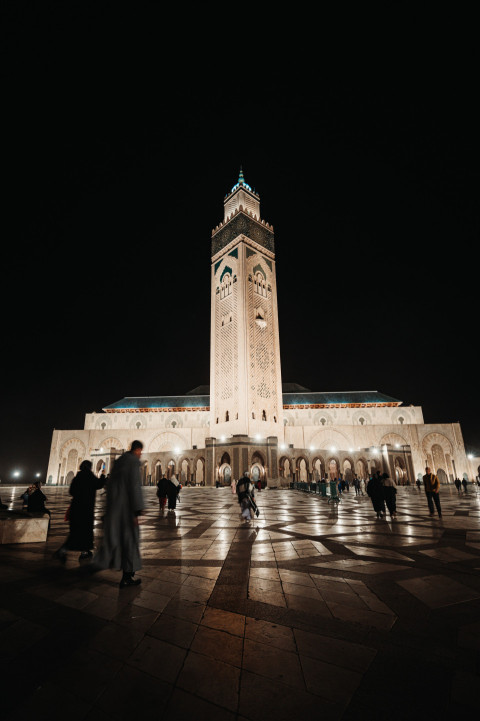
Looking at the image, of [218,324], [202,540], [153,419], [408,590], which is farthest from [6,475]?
[408,590]

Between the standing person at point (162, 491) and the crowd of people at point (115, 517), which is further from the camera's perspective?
the standing person at point (162, 491)

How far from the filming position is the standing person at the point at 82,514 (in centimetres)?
449

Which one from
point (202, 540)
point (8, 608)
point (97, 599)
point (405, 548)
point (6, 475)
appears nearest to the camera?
point (8, 608)

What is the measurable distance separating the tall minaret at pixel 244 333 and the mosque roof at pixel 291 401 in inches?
465

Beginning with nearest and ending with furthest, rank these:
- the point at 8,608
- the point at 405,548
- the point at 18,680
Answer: the point at 18,680 < the point at 8,608 < the point at 405,548

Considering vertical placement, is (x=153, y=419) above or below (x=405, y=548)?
above

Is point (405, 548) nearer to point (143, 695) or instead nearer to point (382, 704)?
point (382, 704)

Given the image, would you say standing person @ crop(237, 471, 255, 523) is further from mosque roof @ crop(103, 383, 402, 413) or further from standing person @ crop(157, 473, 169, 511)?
mosque roof @ crop(103, 383, 402, 413)

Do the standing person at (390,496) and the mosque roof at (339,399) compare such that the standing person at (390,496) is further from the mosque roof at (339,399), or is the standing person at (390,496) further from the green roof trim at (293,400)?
the green roof trim at (293,400)

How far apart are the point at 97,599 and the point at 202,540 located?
9.06ft

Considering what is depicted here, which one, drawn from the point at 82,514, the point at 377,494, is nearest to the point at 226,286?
the point at 377,494

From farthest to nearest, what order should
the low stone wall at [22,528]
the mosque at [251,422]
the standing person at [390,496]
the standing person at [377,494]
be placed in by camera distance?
1. the mosque at [251,422]
2. the standing person at [377,494]
3. the standing person at [390,496]
4. the low stone wall at [22,528]

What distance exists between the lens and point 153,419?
47156 millimetres

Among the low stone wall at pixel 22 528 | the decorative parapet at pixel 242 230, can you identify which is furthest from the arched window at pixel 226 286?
the low stone wall at pixel 22 528
